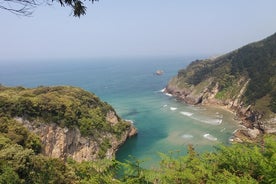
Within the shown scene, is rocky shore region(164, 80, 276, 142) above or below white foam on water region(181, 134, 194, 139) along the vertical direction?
above

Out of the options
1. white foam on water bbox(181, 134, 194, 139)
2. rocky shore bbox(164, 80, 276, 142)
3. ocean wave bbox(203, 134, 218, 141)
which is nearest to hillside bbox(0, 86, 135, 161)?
white foam on water bbox(181, 134, 194, 139)

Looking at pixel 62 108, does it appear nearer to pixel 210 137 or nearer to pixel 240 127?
pixel 210 137

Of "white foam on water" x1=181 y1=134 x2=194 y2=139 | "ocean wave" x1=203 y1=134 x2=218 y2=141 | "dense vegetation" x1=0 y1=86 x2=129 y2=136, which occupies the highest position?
"dense vegetation" x1=0 y1=86 x2=129 y2=136

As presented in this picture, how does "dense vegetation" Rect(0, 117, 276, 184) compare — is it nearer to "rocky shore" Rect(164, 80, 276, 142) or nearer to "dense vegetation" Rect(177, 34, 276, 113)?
"rocky shore" Rect(164, 80, 276, 142)

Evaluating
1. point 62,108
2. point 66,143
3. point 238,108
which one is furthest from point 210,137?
point 62,108

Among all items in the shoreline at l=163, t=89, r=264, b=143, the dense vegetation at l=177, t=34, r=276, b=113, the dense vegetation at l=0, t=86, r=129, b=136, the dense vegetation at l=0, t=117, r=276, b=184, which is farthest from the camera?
the dense vegetation at l=177, t=34, r=276, b=113

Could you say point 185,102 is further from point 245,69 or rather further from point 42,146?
point 42,146
